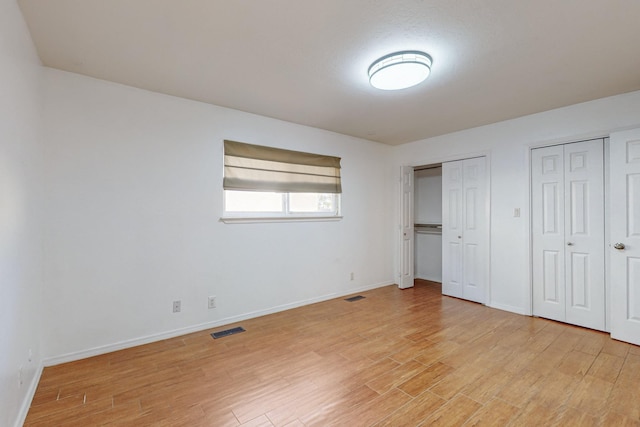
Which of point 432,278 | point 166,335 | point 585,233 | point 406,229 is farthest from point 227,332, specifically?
point 585,233

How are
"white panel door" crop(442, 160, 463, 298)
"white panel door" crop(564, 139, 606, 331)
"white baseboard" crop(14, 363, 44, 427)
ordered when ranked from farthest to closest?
"white panel door" crop(442, 160, 463, 298), "white panel door" crop(564, 139, 606, 331), "white baseboard" crop(14, 363, 44, 427)

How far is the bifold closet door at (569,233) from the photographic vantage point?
3217mm

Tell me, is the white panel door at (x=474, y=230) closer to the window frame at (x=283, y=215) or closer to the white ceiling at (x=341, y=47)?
the white ceiling at (x=341, y=47)

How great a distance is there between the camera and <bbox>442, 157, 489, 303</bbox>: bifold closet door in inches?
163

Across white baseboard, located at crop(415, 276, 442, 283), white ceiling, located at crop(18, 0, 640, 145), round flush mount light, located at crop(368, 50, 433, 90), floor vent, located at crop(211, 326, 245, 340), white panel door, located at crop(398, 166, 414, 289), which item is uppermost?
white ceiling, located at crop(18, 0, 640, 145)

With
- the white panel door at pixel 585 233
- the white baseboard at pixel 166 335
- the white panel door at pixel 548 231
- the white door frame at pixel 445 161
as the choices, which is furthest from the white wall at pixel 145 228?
the white panel door at pixel 585 233

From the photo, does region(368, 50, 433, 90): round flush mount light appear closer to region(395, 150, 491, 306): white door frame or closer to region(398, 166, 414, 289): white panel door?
region(395, 150, 491, 306): white door frame

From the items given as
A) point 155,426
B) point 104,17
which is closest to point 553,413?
point 155,426

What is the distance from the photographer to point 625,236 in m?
2.92

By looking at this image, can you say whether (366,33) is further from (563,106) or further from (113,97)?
(563,106)

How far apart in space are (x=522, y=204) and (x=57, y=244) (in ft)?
16.9

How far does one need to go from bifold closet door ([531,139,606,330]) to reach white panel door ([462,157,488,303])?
60 cm

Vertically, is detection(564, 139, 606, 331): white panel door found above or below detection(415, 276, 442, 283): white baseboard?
above

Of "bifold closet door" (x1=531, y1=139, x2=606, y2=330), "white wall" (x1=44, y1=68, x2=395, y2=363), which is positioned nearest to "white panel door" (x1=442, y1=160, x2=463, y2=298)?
"bifold closet door" (x1=531, y1=139, x2=606, y2=330)
